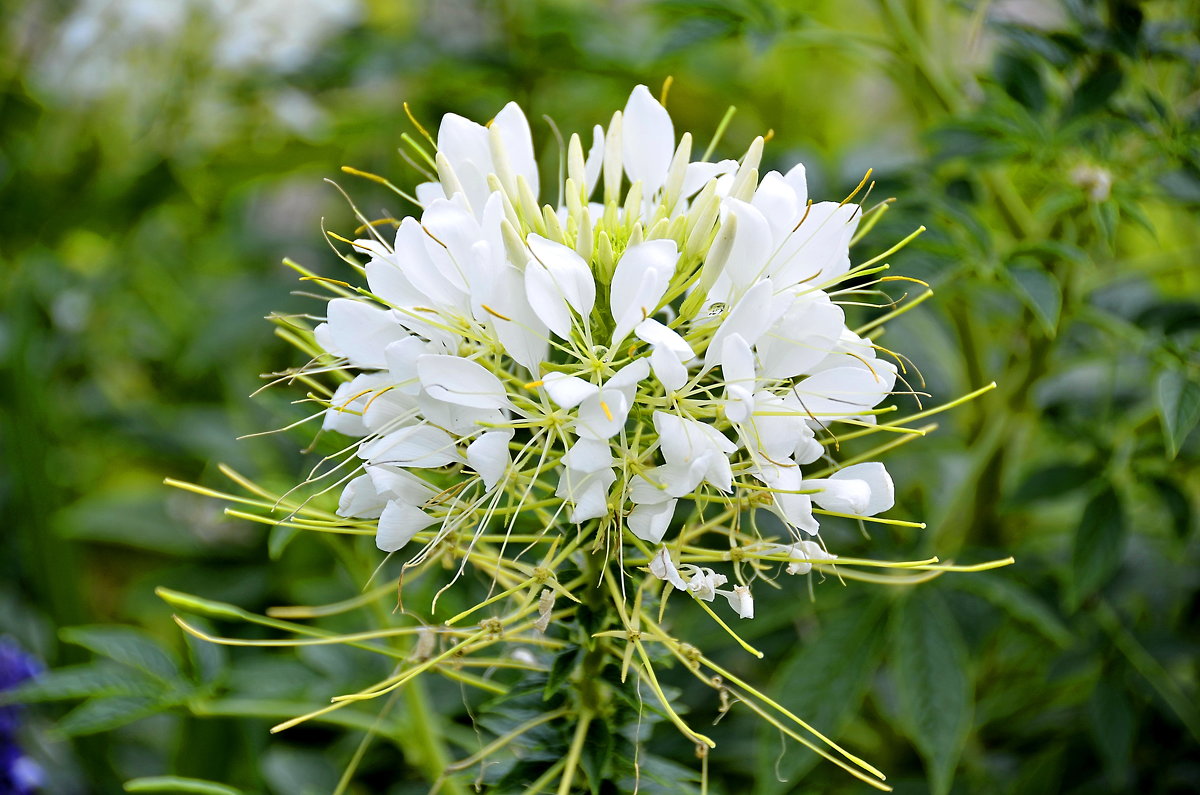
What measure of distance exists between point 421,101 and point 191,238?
0.52 m

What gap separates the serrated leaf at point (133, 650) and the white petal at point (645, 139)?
46cm

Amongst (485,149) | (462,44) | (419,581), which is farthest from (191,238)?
(485,149)

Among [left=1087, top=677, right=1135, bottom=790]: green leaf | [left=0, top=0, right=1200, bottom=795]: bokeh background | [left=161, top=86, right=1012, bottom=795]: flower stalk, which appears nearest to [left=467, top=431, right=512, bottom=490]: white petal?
[left=161, top=86, right=1012, bottom=795]: flower stalk

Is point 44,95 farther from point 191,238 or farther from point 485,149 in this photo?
point 485,149

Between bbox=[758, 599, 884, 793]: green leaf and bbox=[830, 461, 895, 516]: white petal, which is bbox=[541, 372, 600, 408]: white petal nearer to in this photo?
bbox=[830, 461, 895, 516]: white petal

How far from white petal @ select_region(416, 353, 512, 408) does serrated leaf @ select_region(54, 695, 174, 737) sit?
1.09 ft

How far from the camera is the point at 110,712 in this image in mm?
617

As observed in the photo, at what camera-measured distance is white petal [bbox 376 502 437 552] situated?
488 mm

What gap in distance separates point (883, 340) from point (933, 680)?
1.08 feet

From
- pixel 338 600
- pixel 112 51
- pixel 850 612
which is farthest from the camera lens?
pixel 112 51

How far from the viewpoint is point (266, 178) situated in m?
1.35

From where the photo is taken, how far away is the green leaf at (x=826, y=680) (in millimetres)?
675

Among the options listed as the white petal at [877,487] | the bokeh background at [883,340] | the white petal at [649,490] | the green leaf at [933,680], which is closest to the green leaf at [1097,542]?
the bokeh background at [883,340]

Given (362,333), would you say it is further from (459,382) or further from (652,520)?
(652,520)
